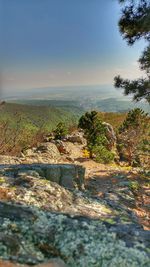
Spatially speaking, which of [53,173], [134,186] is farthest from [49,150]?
[53,173]

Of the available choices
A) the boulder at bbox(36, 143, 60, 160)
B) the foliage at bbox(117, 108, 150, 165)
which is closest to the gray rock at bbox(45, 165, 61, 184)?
the boulder at bbox(36, 143, 60, 160)

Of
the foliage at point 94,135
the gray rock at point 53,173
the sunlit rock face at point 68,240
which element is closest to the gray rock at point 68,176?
the gray rock at point 53,173

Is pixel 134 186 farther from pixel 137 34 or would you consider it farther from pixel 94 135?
pixel 94 135

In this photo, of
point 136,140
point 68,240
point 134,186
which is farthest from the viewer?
point 136,140

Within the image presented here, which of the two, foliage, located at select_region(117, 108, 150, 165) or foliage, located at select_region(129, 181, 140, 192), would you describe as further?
foliage, located at select_region(117, 108, 150, 165)

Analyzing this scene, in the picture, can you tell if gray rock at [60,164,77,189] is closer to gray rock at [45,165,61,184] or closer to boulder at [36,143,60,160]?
gray rock at [45,165,61,184]

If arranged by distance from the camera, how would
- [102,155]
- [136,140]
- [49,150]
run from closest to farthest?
[49,150], [102,155], [136,140]

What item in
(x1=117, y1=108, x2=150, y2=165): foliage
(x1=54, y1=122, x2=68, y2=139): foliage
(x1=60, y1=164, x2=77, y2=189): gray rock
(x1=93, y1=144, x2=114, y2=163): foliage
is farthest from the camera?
(x1=54, y1=122, x2=68, y2=139): foliage

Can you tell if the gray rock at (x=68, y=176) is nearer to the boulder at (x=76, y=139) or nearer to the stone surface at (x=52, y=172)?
the stone surface at (x=52, y=172)

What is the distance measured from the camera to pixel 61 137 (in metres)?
27.0

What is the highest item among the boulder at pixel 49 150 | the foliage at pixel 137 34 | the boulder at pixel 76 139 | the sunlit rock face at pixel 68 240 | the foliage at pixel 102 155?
the foliage at pixel 137 34

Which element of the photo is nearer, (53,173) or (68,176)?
(53,173)

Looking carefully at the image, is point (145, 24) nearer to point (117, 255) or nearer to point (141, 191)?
point (141, 191)

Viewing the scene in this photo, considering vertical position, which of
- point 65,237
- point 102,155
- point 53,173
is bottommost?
point 102,155
